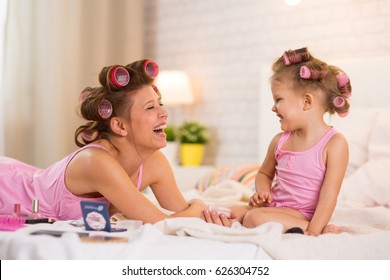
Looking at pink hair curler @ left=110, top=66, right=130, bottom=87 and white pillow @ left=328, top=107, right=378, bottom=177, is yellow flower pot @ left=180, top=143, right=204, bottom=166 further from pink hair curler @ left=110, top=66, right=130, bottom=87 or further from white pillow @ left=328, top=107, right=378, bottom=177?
pink hair curler @ left=110, top=66, right=130, bottom=87

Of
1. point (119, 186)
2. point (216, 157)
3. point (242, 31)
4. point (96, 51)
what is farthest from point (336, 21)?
point (119, 186)

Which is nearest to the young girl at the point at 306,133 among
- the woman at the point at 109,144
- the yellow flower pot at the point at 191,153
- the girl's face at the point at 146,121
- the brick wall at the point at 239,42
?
the woman at the point at 109,144

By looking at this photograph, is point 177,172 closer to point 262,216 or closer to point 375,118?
point 375,118

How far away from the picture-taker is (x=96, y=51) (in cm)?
427

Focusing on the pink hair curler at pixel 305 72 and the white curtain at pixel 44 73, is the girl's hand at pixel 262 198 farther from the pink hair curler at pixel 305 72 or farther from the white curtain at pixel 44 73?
the white curtain at pixel 44 73

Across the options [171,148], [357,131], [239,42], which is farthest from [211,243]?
[239,42]

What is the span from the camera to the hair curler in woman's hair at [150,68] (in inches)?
75.7

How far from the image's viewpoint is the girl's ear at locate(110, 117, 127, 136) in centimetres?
191

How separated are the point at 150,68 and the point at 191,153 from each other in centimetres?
222

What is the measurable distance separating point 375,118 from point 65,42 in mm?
2209

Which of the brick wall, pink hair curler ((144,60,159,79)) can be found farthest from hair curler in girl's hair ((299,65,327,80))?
the brick wall

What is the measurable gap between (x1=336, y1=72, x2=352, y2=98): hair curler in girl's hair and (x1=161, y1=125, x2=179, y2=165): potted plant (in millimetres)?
2186

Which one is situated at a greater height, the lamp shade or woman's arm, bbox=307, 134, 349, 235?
the lamp shade

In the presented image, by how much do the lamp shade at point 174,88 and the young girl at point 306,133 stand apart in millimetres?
2289
